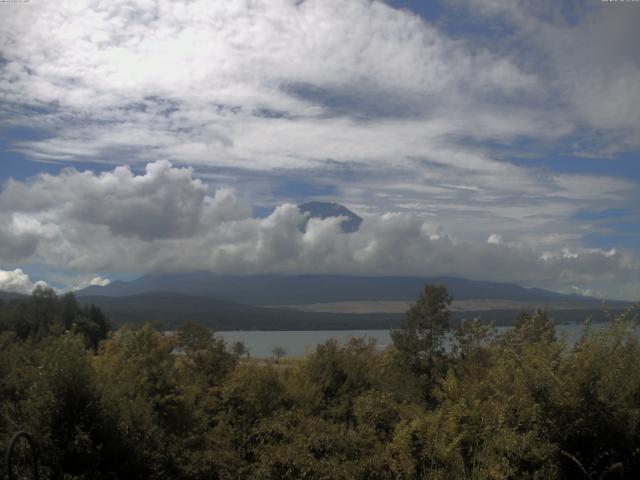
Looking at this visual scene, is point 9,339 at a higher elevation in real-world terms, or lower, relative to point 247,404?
higher

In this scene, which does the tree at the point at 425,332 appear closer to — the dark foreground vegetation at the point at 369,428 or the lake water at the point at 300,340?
the lake water at the point at 300,340

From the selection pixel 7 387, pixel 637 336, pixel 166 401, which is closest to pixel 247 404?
pixel 166 401

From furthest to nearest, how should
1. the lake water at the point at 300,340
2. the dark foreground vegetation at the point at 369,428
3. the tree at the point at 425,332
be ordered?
the tree at the point at 425,332, the lake water at the point at 300,340, the dark foreground vegetation at the point at 369,428

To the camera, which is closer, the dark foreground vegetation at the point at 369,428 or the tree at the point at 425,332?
the dark foreground vegetation at the point at 369,428

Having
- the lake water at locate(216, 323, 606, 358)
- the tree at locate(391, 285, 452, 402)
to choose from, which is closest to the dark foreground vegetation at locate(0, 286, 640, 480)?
the lake water at locate(216, 323, 606, 358)

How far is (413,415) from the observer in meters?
10.1

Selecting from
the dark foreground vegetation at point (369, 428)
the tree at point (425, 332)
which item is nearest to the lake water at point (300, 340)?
the dark foreground vegetation at point (369, 428)

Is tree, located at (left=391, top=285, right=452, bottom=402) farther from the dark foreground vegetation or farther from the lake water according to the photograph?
the dark foreground vegetation

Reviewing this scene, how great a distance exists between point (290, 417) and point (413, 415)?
80.0 inches

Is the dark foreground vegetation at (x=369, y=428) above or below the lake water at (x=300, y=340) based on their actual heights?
above

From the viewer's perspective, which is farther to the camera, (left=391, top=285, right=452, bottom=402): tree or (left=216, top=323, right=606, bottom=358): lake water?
(left=391, top=285, right=452, bottom=402): tree

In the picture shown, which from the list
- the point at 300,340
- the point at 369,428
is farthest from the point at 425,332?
the point at 300,340

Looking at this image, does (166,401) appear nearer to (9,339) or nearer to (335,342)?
(9,339)

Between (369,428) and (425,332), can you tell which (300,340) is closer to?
(425,332)
